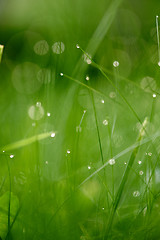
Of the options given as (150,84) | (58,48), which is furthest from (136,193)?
(58,48)

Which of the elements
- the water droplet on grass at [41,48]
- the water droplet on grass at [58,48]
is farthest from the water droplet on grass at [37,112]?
the water droplet on grass at [41,48]

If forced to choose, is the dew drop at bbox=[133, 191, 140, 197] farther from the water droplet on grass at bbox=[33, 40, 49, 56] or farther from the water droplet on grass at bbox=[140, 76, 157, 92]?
the water droplet on grass at bbox=[33, 40, 49, 56]

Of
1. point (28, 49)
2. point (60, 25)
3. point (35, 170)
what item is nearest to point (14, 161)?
point (35, 170)

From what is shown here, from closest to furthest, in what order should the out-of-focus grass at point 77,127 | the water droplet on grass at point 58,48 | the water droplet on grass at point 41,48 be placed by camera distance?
the out-of-focus grass at point 77,127, the water droplet on grass at point 58,48, the water droplet on grass at point 41,48

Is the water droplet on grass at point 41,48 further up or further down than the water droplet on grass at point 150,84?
further up

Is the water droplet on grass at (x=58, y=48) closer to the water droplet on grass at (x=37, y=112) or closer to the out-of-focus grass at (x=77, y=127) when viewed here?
the out-of-focus grass at (x=77, y=127)

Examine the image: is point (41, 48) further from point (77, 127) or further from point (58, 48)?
point (77, 127)

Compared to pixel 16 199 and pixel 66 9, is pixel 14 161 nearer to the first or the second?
pixel 16 199

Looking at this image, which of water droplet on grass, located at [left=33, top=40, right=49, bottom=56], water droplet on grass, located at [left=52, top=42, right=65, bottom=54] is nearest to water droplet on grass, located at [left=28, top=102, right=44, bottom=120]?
water droplet on grass, located at [left=52, top=42, right=65, bottom=54]
